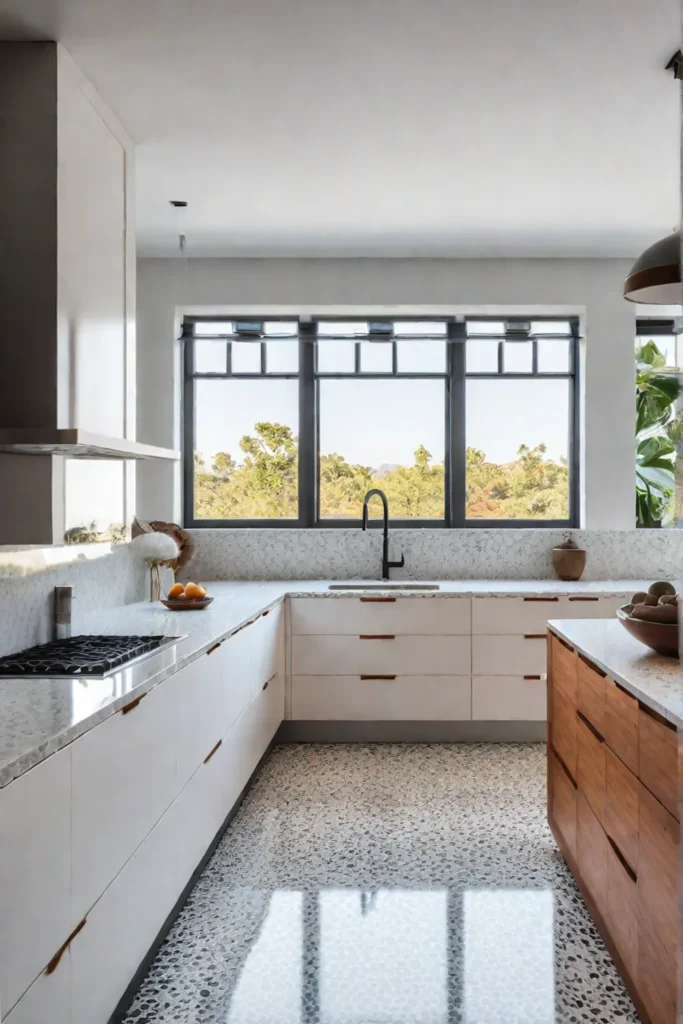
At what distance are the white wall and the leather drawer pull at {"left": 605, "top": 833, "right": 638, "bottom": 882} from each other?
2897mm

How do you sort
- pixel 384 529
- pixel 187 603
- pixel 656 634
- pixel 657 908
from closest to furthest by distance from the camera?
pixel 657 908, pixel 656 634, pixel 187 603, pixel 384 529

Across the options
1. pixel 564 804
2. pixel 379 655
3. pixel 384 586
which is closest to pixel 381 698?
pixel 379 655

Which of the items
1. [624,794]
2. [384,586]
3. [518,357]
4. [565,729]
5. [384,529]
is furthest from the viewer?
[518,357]

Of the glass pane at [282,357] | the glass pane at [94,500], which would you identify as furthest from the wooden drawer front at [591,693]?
the glass pane at [282,357]

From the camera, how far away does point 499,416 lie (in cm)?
483

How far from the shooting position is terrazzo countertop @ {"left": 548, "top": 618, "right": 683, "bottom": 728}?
167 cm

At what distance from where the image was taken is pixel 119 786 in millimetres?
1778

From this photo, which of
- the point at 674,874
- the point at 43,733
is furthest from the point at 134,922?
the point at 674,874

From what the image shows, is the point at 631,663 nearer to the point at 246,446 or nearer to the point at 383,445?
the point at 383,445

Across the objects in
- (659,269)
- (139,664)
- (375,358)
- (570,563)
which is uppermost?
(375,358)

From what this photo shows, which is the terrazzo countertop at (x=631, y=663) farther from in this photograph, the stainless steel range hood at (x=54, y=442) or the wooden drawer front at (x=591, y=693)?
the stainless steel range hood at (x=54, y=442)

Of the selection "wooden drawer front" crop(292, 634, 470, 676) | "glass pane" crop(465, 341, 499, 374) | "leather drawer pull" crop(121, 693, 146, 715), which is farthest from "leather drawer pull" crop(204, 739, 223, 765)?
"glass pane" crop(465, 341, 499, 374)

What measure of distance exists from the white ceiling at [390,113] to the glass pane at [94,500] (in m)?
1.43

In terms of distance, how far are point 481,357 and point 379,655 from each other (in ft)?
6.77
